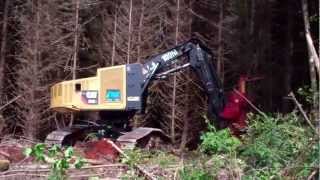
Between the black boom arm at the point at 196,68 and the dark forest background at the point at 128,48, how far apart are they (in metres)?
4.13

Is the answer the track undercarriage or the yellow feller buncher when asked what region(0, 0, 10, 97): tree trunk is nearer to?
the yellow feller buncher

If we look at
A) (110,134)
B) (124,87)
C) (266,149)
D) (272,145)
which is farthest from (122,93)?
(266,149)

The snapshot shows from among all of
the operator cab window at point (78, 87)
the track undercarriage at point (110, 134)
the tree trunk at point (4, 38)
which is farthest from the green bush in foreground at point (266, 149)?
the tree trunk at point (4, 38)

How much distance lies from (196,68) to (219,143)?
8185 mm

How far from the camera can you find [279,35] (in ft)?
81.0

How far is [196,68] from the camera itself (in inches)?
613

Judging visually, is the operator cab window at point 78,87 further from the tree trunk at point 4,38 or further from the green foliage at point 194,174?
the green foliage at point 194,174

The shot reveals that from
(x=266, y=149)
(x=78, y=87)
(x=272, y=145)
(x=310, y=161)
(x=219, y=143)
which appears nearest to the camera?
(x=310, y=161)

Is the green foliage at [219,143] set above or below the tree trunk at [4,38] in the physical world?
below

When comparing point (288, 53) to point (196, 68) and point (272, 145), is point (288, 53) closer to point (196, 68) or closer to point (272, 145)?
point (196, 68)

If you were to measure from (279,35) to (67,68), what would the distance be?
9.07 meters

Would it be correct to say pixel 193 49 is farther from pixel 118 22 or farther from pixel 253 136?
pixel 253 136

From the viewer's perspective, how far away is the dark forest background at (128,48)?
20062 mm

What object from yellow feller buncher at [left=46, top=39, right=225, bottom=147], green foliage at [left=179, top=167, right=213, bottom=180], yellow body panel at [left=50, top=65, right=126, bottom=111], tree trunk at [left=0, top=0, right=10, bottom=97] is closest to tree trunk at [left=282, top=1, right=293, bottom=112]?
yellow feller buncher at [left=46, top=39, right=225, bottom=147]
